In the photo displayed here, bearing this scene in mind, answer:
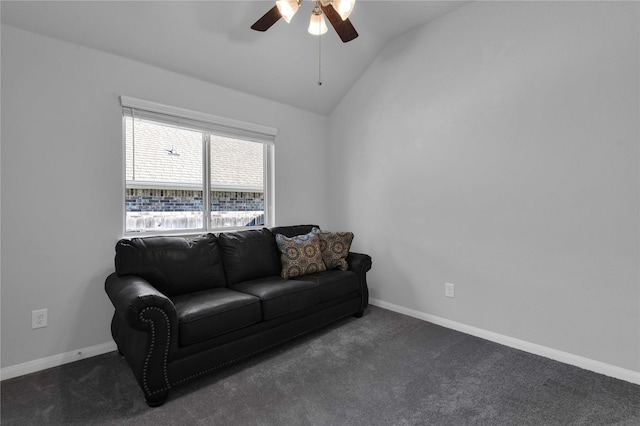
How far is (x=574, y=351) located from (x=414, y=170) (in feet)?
6.45

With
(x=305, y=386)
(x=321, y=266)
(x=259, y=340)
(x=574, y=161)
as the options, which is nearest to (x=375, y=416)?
(x=305, y=386)

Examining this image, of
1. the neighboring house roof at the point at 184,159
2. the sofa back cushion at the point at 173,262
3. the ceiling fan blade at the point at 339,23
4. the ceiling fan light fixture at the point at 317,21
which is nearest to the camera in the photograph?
the ceiling fan blade at the point at 339,23

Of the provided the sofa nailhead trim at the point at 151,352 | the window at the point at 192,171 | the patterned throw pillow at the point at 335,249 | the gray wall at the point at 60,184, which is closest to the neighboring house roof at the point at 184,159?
the window at the point at 192,171

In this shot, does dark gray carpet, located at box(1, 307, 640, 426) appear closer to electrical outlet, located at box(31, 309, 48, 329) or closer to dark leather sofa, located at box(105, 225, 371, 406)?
dark leather sofa, located at box(105, 225, 371, 406)

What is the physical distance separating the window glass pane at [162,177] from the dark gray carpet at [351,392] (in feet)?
3.93

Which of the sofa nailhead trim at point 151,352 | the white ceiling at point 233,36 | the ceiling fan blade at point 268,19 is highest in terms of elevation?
the white ceiling at point 233,36

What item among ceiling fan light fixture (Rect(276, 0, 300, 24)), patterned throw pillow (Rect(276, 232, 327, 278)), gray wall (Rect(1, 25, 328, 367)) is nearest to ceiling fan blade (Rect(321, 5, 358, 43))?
ceiling fan light fixture (Rect(276, 0, 300, 24))

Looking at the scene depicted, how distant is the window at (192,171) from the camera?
2705 mm

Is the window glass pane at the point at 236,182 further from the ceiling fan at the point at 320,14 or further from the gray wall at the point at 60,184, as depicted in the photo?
the ceiling fan at the point at 320,14

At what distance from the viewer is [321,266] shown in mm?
3115

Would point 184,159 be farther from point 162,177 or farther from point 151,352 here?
point 151,352

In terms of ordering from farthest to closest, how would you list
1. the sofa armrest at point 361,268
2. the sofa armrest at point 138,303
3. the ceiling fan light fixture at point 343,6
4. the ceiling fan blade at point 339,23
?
the sofa armrest at point 361,268
the ceiling fan blade at point 339,23
the ceiling fan light fixture at point 343,6
the sofa armrest at point 138,303

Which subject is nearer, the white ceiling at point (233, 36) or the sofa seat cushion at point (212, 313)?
the sofa seat cushion at point (212, 313)

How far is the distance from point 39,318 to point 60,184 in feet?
3.25
